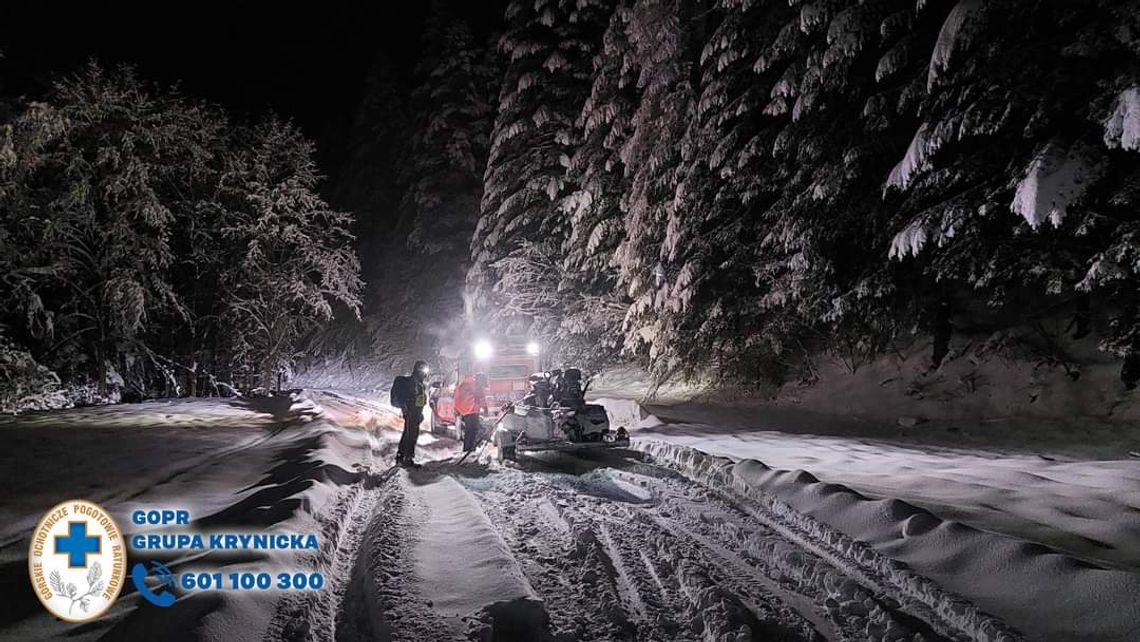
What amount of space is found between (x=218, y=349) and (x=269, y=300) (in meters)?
2.43

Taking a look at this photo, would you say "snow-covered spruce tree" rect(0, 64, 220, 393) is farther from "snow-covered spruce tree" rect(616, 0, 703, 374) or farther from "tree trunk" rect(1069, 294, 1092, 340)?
"tree trunk" rect(1069, 294, 1092, 340)

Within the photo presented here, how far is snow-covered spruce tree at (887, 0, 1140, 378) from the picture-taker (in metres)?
5.96

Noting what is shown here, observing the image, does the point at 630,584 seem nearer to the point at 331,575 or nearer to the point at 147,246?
the point at 331,575

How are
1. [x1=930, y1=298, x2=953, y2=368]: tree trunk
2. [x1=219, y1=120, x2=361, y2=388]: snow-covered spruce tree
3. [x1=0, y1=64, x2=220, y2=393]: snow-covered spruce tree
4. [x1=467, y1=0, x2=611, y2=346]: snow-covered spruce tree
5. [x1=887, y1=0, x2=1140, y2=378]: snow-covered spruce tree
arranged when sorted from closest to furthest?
1. [x1=887, y1=0, x2=1140, y2=378]: snow-covered spruce tree
2. [x1=930, y1=298, x2=953, y2=368]: tree trunk
3. [x1=0, y1=64, x2=220, y2=393]: snow-covered spruce tree
4. [x1=467, y1=0, x2=611, y2=346]: snow-covered spruce tree
5. [x1=219, y1=120, x2=361, y2=388]: snow-covered spruce tree

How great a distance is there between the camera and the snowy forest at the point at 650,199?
267 inches

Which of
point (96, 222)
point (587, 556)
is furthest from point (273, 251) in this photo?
point (587, 556)

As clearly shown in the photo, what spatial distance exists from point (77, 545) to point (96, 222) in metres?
15.4

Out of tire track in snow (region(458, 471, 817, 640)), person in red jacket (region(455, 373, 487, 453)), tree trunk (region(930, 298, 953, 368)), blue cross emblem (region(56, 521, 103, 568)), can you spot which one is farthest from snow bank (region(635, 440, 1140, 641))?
tree trunk (region(930, 298, 953, 368))

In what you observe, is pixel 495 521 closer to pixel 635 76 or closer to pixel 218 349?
pixel 635 76

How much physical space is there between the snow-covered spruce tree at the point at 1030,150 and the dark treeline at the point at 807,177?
1.1 inches

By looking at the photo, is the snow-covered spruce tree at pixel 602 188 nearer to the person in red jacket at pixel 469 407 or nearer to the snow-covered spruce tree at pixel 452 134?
the person in red jacket at pixel 469 407

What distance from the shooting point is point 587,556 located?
191 inches

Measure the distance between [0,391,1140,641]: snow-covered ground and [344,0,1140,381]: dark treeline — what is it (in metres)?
3.01

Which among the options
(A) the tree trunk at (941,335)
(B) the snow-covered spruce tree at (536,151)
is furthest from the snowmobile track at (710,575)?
(B) the snow-covered spruce tree at (536,151)
